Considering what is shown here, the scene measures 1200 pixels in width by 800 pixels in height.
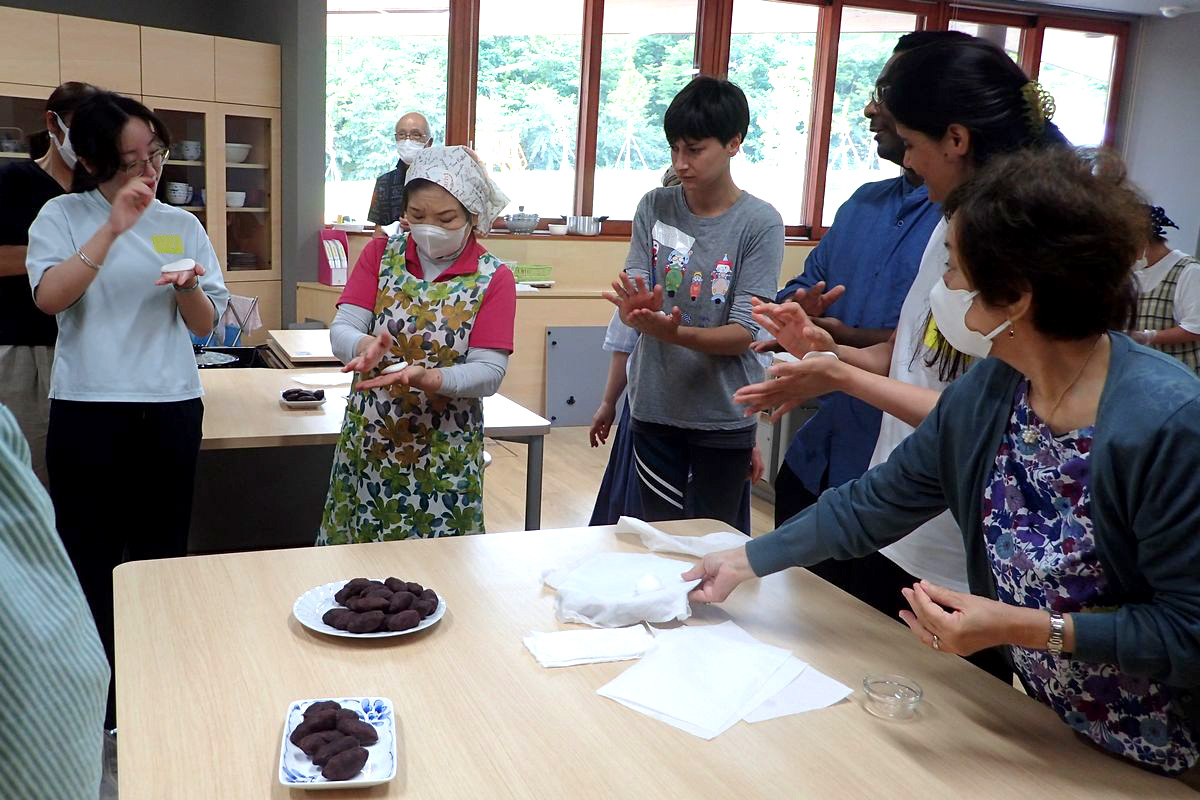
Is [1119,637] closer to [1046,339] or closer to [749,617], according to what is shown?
[1046,339]

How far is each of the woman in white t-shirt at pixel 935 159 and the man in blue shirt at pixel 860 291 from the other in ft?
0.72

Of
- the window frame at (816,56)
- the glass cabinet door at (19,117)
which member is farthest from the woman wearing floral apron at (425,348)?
the window frame at (816,56)

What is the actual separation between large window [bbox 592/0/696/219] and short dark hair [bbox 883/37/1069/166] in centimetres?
534

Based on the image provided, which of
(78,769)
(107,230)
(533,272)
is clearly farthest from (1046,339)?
(533,272)

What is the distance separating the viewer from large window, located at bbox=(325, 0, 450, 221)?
616cm

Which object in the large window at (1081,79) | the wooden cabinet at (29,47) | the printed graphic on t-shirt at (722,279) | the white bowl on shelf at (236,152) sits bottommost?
the printed graphic on t-shirt at (722,279)

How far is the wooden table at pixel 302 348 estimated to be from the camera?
3.61m

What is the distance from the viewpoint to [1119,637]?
1.05 metres

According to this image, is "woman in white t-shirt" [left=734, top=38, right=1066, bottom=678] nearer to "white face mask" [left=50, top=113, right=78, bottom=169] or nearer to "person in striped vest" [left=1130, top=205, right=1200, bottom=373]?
"white face mask" [left=50, top=113, right=78, bottom=169]

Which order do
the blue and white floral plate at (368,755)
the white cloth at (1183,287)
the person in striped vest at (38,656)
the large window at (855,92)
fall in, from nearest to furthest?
the person in striped vest at (38,656)
the blue and white floral plate at (368,755)
the white cloth at (1183,287)
the large window at (855,92)

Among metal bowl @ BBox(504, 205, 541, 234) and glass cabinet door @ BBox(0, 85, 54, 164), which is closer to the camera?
glass cabinet door @ BBox(0, 85, 54, 164)

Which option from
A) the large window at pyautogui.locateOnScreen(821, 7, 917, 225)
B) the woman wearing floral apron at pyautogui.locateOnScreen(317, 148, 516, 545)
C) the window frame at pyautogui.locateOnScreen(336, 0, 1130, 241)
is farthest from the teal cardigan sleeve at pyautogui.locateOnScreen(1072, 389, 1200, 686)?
the large window at pyautogui.locateOnScreen(821, 7, 917, 225)

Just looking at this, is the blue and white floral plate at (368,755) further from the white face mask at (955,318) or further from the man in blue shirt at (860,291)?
the man in blue shirt at (860,291)

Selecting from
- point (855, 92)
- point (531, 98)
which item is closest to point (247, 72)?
point (531, 98)
